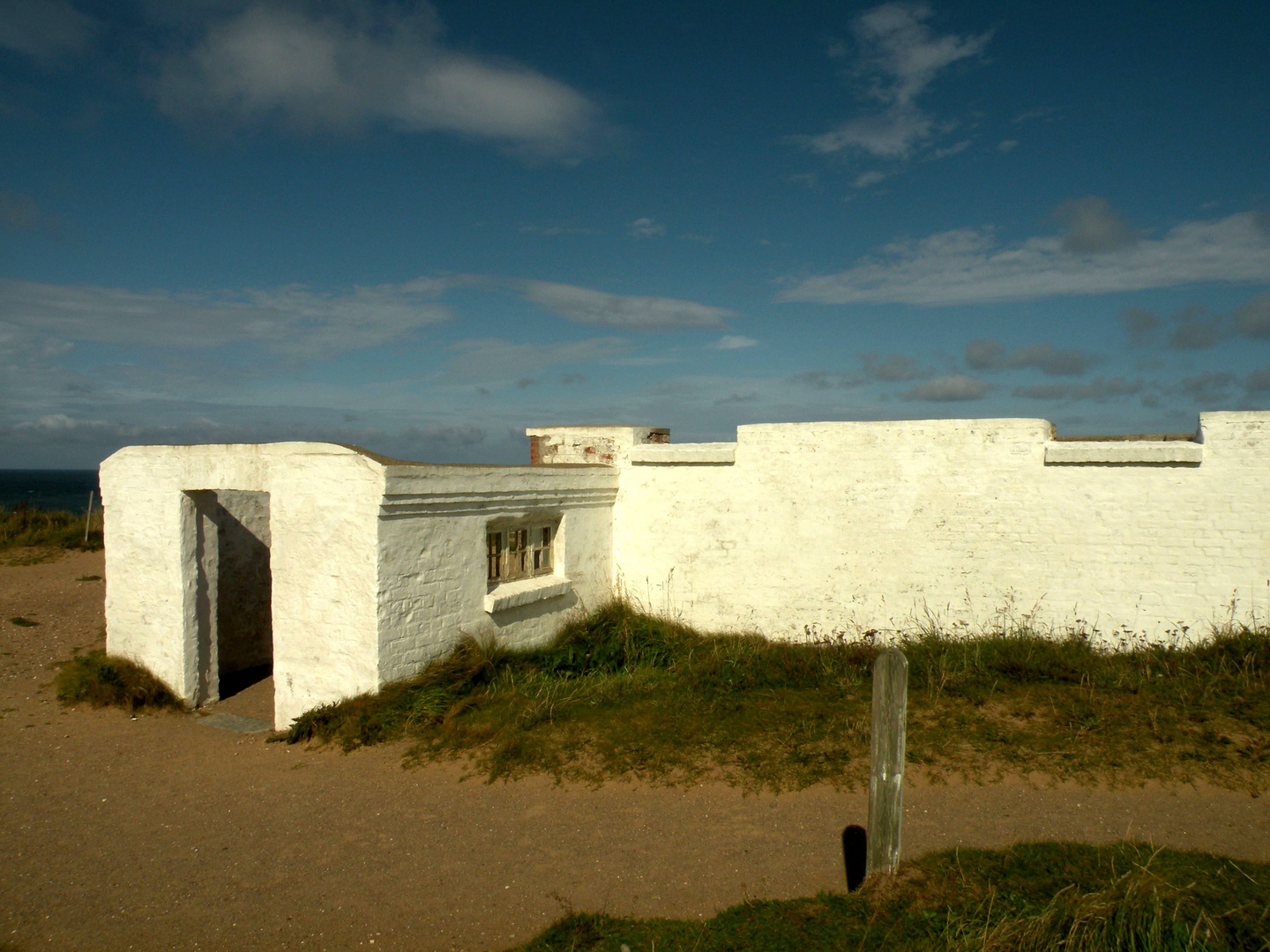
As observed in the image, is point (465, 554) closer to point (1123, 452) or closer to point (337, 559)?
point (337, 559)

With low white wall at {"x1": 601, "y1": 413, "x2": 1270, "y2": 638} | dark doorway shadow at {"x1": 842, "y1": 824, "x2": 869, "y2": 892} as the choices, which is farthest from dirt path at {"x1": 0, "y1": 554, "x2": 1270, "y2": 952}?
low white wall at {"x1": 601, "y1": 413, "x2": 1270, "y2": 638}

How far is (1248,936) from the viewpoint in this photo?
3723 mm

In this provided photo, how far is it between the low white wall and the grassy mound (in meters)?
6.27

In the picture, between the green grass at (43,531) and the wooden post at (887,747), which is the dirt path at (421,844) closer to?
the wooden post at (887,747)

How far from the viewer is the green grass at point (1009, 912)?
3.72 meters

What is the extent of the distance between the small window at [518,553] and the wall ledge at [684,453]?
69.4 inches

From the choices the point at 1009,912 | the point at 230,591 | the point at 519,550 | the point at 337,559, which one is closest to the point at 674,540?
the point at 519,550

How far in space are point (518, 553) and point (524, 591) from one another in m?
0.68

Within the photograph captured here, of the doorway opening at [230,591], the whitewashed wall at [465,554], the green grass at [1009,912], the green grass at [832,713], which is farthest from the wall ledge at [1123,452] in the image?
the doorway opening at [230,591]

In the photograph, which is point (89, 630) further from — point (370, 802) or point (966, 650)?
point (966, 650)

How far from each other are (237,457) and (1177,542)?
10.6 meters

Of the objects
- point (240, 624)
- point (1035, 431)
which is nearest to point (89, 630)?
point (240, 624)

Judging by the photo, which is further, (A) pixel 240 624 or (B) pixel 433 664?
(A) pixel 240 624

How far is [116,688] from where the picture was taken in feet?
31.5
